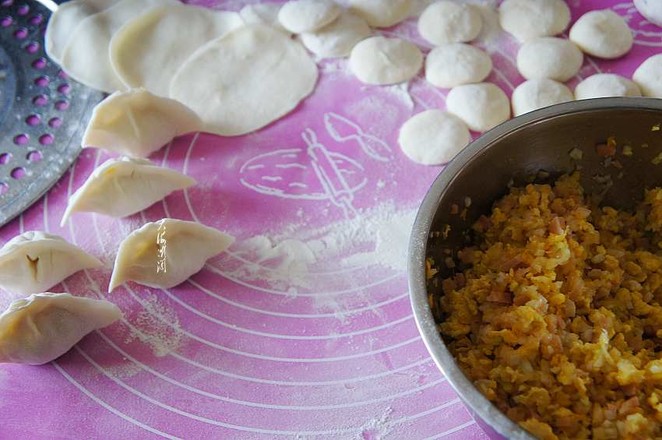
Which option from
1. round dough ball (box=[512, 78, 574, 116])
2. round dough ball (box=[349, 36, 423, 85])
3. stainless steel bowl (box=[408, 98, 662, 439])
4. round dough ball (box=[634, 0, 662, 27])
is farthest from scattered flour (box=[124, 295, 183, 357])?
round dough ball (box=[634, 0, 662, 27])

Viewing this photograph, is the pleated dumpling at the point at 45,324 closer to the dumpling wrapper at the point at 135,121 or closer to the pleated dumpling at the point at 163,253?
the pleated dumpling at the point at 163,253

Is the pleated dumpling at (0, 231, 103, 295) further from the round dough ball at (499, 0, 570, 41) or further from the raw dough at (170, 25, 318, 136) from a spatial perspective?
the round dough ball at (499, 0, 570, 41)

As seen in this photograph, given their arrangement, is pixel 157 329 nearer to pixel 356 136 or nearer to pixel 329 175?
pixel 329 175

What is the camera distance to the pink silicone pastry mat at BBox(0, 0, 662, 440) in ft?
4.19

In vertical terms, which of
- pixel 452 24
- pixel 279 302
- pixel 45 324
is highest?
pixel 452 24

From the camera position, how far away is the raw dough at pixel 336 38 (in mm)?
1764

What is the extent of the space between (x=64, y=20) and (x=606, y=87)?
1.44 metres

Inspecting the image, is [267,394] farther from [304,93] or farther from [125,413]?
[304,93]

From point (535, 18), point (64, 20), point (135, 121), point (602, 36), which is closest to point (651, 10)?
point (602, 36)

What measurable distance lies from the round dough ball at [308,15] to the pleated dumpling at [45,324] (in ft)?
2.86

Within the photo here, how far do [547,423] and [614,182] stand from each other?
0.57 metres

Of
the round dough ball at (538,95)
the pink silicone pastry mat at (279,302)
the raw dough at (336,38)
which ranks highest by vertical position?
the raw dough at (336,38)

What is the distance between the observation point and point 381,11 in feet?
5.90

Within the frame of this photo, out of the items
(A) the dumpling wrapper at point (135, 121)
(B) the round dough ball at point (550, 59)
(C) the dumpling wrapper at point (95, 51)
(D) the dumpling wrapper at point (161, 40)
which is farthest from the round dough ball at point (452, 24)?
(C) the dumpling wrapper at point (95, 51)
